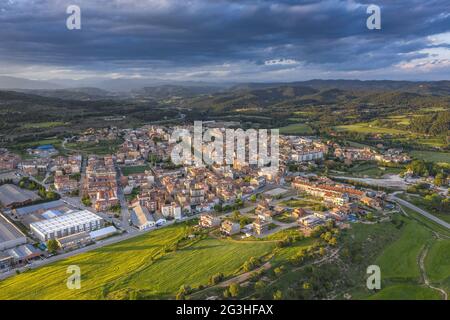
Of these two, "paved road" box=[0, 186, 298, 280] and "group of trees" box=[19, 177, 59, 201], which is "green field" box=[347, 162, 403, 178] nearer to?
"paved road" box=[0, 186, 298, 280]

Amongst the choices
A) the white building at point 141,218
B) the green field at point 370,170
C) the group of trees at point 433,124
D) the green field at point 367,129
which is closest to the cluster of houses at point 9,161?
the white building at point 141,218

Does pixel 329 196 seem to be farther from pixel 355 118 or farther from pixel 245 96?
pixel 245 96

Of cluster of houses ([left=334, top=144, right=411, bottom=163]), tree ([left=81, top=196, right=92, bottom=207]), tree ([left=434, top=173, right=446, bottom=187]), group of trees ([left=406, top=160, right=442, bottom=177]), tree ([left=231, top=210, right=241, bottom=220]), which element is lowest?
tree ([left=231, top=210, right=241, bottom=220])

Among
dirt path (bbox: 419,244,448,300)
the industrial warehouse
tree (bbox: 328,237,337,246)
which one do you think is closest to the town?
the industrial warehouse

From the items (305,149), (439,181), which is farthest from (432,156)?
(305,149)

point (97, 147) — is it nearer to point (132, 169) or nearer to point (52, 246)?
point (132, 169)

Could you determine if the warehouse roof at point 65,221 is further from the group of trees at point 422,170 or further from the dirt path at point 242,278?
the group of trees at point 422,170

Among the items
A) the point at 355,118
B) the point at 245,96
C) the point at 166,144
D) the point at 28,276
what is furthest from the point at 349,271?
the point at 245,96
